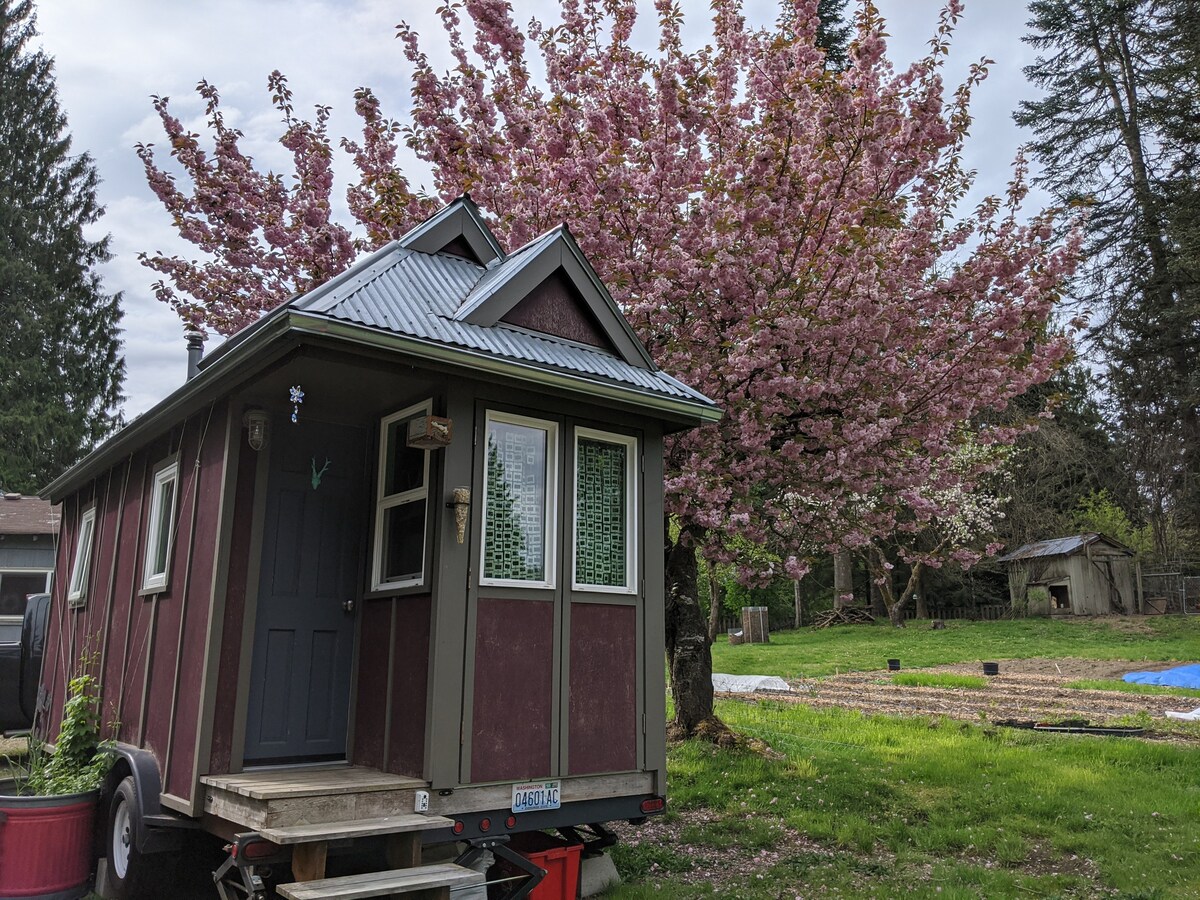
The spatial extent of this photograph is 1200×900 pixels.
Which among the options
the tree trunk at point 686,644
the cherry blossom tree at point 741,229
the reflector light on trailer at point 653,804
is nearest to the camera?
the reflector light on trailer at point 653,804

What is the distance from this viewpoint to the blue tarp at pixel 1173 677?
14.1m

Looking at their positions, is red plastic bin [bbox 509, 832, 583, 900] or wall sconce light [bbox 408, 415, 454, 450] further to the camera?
red plastic bin [bbox 509, 832, 583, 900]

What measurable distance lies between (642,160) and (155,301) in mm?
5696

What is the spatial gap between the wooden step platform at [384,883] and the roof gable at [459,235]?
3902 millimetres

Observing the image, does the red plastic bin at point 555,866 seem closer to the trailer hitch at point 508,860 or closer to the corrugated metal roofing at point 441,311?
the trailer hitch at point 508,860

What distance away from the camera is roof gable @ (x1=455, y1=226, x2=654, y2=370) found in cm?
545

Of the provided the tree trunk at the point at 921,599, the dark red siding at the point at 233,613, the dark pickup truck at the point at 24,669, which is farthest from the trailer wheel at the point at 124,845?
the tree trunk at the point at 921,599

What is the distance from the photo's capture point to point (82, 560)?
8.56 metres

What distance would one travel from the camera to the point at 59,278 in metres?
26.5

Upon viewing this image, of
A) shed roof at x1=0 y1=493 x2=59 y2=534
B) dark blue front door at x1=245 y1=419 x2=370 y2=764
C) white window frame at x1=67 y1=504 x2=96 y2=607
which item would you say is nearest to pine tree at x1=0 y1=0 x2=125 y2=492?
shed roof at x1=0 y1=493 x2=59 y2=534

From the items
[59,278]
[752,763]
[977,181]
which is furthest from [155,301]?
[59,278]

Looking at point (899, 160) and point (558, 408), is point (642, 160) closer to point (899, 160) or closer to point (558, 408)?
point (899, 160)

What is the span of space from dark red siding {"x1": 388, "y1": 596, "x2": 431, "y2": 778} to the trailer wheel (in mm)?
1641

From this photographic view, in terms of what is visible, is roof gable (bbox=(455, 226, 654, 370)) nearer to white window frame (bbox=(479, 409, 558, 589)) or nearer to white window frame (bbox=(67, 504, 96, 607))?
white window frame (bbox=(479, 409, 558, 589))
